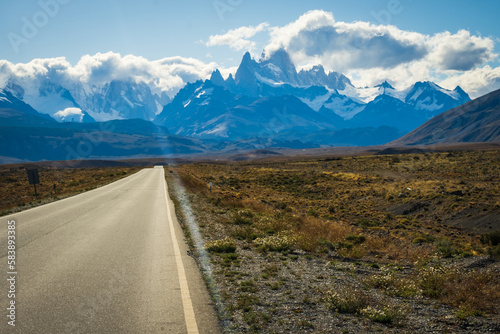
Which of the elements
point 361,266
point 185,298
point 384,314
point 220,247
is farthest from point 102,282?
point 361,266

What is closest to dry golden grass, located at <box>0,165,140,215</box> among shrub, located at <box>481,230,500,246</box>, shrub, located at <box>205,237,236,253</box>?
shrub, located at <box>205,237,236,253</box>

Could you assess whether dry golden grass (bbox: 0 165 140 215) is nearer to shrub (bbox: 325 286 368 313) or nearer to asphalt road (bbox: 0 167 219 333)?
asphalt road (bbox: 0 167 219 333)

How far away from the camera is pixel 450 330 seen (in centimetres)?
541

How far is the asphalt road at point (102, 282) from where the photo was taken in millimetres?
5312

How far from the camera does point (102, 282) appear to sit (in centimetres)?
708

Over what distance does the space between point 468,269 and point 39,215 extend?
1808 cm

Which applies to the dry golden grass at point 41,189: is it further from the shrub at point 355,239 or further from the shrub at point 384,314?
the shrub at point 384,314

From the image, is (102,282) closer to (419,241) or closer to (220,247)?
(220,247)

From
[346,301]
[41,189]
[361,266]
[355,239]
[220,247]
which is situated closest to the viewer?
[346,301]

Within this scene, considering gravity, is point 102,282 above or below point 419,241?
above

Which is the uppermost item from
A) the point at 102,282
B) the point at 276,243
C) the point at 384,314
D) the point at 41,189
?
the point at 41,189

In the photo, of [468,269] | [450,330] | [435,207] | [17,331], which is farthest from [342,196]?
[17,331]

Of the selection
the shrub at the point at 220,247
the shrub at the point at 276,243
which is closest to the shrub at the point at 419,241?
the shrub at the point at 276,243

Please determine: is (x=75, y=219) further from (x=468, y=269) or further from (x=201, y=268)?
(x=468, y=269)
